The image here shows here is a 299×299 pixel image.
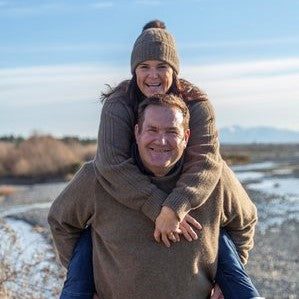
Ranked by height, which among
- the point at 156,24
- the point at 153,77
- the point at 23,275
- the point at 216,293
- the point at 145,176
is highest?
the point at 156,24

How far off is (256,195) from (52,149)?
17.5 m

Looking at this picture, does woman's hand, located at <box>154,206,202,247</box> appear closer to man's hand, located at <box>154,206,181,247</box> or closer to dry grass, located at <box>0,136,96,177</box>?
man's hand, located at <box>154,206,181,247</box>

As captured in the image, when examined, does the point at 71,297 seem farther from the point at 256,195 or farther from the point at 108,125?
the point at 256,195

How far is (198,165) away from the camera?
374cm

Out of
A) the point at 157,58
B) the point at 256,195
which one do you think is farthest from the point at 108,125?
the point at 256,195

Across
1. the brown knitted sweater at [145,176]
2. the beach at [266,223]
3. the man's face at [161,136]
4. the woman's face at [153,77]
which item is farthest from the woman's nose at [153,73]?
the beach at [266,223]

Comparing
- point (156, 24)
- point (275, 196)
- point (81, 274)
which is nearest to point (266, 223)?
point (275, 196)

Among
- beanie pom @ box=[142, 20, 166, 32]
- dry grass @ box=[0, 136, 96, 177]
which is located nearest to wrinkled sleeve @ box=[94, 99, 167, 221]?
beanie pom @ box=[142, 20, 166, 32]

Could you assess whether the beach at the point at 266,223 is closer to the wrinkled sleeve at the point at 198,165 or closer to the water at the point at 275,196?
the water at the point at 275,196

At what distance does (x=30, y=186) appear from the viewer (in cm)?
3991

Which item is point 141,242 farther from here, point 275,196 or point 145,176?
point 275,196

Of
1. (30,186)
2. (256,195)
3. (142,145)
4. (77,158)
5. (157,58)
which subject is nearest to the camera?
(142,145)

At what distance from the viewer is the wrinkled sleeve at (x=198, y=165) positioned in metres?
3.62

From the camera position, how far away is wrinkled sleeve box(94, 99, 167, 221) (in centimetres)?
364
